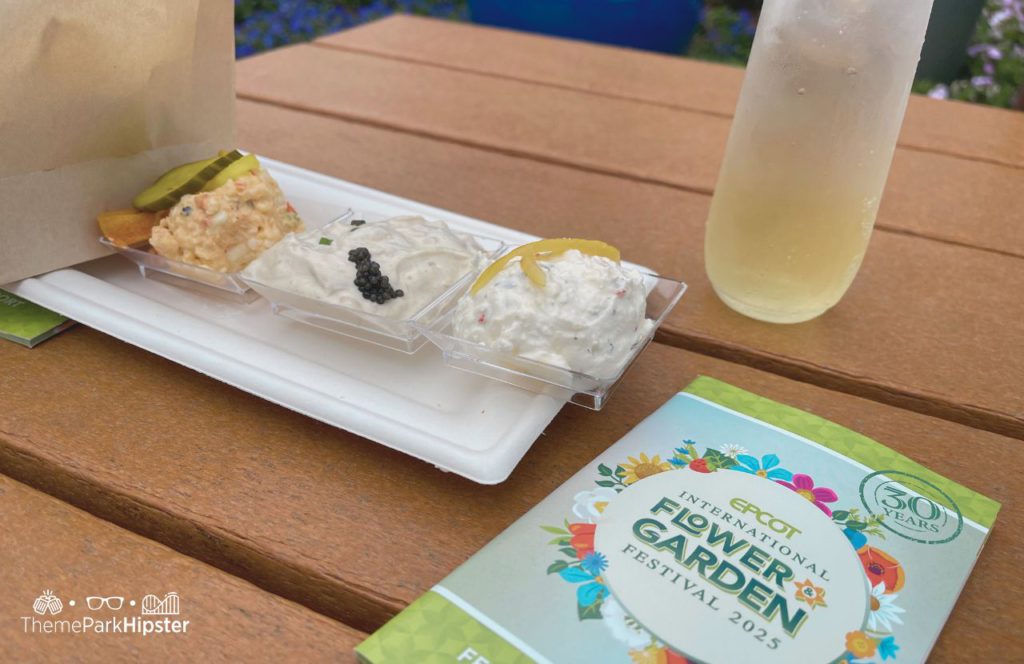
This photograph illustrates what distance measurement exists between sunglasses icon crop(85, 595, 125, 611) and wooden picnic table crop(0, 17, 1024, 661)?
0.02m

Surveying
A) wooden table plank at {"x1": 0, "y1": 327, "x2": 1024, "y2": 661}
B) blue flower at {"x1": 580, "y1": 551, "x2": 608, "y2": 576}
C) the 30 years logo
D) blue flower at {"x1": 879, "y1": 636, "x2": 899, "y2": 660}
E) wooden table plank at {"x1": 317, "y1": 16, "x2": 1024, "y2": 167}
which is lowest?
wooden table plank at {"x1": 0, "y1": 327, "x2": 1024, "y2": 661}

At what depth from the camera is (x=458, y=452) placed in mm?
657

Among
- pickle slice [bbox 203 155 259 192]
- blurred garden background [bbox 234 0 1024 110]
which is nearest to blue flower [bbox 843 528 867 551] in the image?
pickle slice [bbox 203 155 259 192]

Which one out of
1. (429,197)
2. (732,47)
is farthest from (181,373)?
(732,47)

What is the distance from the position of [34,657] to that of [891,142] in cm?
88

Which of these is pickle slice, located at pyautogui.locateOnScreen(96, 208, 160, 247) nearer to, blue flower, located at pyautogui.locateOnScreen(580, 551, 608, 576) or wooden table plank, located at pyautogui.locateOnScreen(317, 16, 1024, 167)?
blue flower, located at pyautogui.locateOnScreen(580, 551, 608, 576)

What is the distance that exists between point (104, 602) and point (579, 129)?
1.19 m

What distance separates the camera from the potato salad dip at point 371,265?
2.64 ft

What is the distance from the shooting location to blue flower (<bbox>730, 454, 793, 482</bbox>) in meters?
0.68

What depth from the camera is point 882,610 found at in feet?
1.85

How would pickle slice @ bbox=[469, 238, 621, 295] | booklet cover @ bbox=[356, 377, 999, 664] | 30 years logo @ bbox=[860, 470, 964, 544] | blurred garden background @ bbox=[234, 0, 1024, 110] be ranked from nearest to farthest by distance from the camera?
booklet cover @ bbox=[356, 377, 999, 664] → 30 years logo @ bbox=[860, 470, 964, 544] → pickle slice @ bbox=[469, 238, 621, 295] → blurred garden background @ bbox=[234, 0, 1024, 110]

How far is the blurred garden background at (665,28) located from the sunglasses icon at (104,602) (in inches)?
126

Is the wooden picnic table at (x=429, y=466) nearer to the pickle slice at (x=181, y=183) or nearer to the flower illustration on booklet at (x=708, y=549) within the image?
the flower illustration on booklet at (x=708, y=549)

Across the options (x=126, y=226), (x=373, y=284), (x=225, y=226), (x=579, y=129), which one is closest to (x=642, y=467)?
(x=373, y=284)
